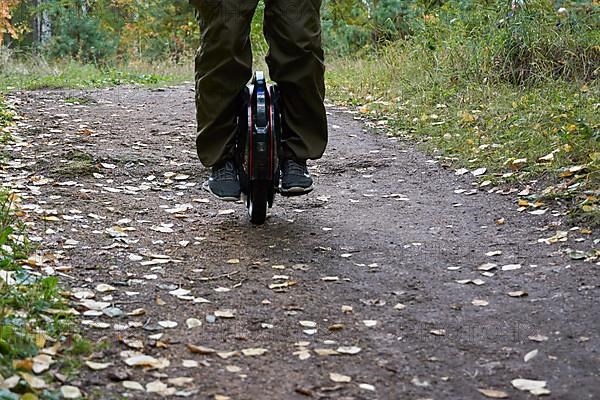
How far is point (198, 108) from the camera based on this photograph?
4008mm

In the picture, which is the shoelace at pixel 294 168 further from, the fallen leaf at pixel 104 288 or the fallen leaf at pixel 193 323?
the fallen leaf at pixel 193 323

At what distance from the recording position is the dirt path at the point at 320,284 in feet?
8.12

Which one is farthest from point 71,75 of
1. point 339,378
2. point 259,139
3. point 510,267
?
point 339,378

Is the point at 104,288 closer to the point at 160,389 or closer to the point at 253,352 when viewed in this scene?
the point at 253,352

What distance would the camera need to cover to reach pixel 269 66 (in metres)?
3.95

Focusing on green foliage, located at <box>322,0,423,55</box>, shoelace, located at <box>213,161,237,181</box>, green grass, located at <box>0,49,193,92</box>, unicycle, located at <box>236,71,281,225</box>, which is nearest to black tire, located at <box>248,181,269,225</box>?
unicycle, located at <box>236,71,281,225</box>

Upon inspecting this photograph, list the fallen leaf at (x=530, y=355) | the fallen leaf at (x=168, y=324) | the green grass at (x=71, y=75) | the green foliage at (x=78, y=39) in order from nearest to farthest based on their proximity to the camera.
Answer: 1. the fallen leaf at (x=530, y=355)
2. the fallen leaf at (x=168, y=324)
3. the green grass at (x=71, y=75)
4. the green foliage at (x=78, y=39)

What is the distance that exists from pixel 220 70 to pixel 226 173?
49 centimetres

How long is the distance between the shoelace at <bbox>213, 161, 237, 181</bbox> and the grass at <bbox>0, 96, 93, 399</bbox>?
3.09 feet

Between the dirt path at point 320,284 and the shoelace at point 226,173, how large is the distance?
299mm

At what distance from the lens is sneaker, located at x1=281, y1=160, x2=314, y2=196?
3.98 meters

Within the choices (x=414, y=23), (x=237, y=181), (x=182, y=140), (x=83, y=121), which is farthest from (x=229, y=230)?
(x=414, y=23)

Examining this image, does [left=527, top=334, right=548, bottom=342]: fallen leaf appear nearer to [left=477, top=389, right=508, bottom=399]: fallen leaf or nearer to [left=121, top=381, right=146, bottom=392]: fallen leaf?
[left=477, top=389, right=508, bottom=399]: fallen leaf

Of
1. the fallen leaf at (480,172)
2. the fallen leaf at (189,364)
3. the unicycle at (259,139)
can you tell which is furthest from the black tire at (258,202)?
the fallen leaf at (480,172)
